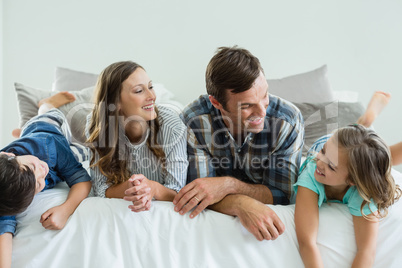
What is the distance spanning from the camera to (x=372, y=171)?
113 centimetres

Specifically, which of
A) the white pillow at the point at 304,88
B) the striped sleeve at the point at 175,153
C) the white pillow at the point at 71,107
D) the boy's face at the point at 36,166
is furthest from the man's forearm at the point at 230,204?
the white pillow at the point at 304,88

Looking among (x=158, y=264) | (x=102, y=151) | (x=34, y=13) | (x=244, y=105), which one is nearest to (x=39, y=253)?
(x=158, y=264)

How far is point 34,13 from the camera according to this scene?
2.56m

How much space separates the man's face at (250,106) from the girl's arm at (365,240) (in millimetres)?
475

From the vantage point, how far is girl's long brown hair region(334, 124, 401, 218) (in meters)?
1.13

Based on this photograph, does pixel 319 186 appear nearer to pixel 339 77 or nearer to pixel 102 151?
pixel 102 151

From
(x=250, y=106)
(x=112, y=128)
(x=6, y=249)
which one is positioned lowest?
(x=6, y=249)

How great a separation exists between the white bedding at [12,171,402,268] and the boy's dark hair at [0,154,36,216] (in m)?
0.10

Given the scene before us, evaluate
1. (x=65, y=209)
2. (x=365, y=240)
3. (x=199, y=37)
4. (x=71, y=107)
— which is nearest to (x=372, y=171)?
(x=365, y=240)

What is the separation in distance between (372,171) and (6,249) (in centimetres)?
115

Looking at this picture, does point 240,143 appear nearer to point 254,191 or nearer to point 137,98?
point 254,191

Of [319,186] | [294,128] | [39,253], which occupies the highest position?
[294,128]

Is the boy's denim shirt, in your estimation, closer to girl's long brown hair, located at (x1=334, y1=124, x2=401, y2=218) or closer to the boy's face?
the boy's face

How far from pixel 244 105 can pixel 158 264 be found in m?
0.62
